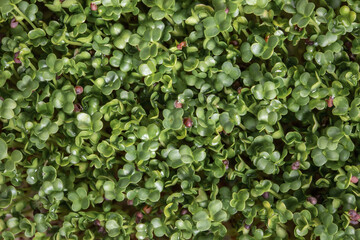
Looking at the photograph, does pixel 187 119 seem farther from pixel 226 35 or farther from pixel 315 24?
pixel 315 24

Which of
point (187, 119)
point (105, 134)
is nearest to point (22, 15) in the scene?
point (105, 134)

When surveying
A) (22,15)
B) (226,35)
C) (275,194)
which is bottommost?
(275,194)

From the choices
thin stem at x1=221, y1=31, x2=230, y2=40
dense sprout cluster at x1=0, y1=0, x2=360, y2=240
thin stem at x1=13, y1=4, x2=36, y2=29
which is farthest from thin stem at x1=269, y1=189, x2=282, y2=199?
thin stem at x1=13, y1=4, x2=36, y2=29

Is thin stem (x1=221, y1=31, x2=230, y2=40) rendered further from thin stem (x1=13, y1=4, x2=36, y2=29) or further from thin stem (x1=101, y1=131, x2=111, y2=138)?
thin stem (x1=13, y1=4, x2=36, y2=29)

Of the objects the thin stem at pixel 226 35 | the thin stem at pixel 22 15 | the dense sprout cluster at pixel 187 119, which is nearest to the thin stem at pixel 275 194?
the dense sprout cluster at pixel 187 119

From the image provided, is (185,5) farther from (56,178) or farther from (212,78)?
(56,178)

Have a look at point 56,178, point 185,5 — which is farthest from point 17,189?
point 185,5

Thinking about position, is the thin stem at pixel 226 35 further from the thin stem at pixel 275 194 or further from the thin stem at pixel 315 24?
the thin stem at pixel 275 194

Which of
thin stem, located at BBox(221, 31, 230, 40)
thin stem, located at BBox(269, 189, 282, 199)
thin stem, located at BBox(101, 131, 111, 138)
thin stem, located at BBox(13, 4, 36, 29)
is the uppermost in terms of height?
thin stem, located at BBox(13, 4, 36, 29)
